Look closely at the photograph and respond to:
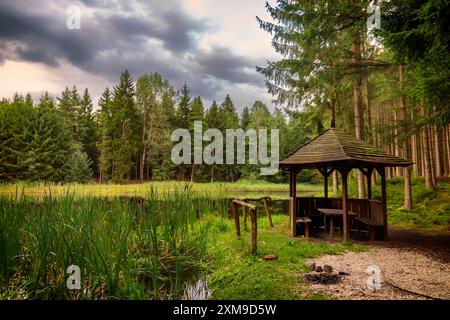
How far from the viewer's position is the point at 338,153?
7570mm

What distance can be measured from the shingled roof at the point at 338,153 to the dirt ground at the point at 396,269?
2.26 metres

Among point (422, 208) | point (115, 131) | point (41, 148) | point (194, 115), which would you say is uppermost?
point (194, 115)

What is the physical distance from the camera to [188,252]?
6535 millimetres

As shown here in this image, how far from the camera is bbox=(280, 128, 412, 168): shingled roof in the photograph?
7.43m

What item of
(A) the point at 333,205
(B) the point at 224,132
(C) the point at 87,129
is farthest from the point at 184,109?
(A) the point at 333,205

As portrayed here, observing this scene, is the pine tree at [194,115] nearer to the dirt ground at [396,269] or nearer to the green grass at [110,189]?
the green grass at [110,189]

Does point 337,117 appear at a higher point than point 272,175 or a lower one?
higher

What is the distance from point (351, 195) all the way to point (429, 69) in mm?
12355

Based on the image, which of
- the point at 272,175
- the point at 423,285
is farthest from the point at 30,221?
the point at 272,175

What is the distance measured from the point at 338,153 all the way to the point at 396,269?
11.3 feet

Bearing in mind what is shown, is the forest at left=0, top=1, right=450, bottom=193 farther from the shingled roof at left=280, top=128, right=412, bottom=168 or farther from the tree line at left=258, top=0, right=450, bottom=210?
the shingled roof at left=280, top=128, right=412, bottom=168

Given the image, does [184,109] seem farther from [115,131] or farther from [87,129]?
[87,129]

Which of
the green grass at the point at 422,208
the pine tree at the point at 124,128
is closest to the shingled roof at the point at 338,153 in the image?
the green grass at the point at 422,208
